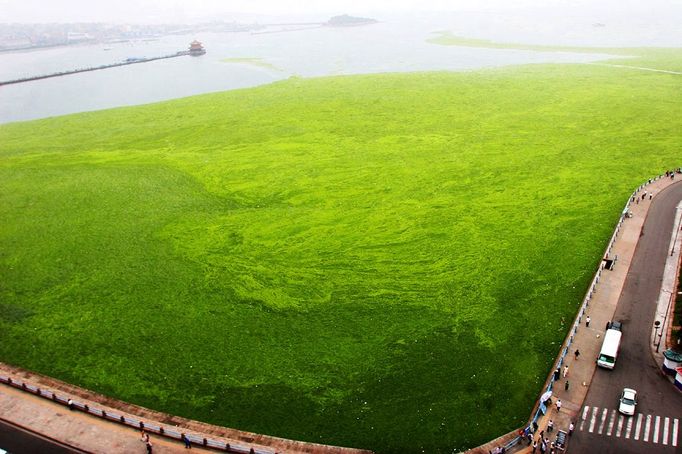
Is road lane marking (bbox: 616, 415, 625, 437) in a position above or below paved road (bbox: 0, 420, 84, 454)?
above

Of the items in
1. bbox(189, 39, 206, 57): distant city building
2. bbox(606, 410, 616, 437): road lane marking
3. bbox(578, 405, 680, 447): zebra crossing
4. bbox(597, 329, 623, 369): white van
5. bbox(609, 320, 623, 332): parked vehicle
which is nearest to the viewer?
bbox(578, 405, 680, 447): zebra crossing

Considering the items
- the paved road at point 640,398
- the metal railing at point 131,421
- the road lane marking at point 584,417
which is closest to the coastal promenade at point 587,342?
the road lane marking at point 584,417

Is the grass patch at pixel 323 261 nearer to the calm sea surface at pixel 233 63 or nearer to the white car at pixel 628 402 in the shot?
the white car at pixel 628 402

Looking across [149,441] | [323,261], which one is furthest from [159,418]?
[323,261]

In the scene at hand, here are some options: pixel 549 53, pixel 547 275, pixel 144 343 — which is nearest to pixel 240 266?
pixel 144 343

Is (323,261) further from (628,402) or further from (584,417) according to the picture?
(628,402)

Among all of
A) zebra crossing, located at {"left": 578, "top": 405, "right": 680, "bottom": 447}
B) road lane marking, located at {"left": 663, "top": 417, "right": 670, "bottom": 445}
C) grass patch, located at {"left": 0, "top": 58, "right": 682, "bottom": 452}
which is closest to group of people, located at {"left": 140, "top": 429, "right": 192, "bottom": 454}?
grass patch, located at {"left": 0, "top": 58, "right": 682, "bottom": 452}

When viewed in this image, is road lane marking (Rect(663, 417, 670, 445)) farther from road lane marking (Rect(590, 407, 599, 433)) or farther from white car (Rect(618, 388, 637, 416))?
road lane marking (Rect(590, 407, 599, 433))
